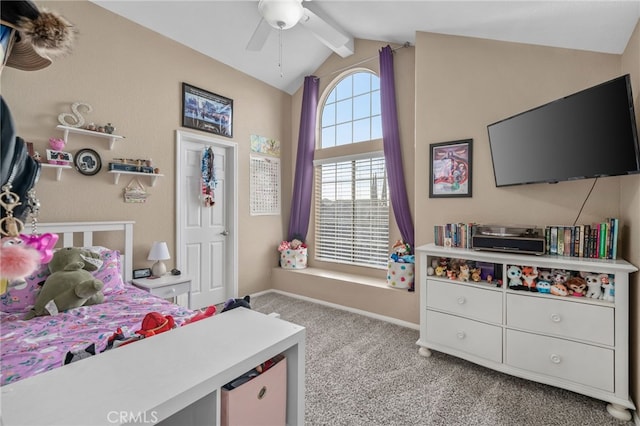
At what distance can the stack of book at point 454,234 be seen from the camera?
2.49 meters

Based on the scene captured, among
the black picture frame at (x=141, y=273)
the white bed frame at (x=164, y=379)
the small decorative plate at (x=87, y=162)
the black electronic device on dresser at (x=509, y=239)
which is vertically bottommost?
the black picture frame at (x=141, y=273)

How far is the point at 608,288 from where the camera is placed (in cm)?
177

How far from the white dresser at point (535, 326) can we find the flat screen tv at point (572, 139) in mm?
598

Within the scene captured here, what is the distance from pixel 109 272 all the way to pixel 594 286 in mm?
3368

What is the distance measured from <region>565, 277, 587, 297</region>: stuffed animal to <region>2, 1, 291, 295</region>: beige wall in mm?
3322

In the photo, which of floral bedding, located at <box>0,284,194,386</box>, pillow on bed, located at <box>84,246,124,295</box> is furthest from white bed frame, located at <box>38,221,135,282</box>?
floral bedding, located at <box>0,284,194,386</box>

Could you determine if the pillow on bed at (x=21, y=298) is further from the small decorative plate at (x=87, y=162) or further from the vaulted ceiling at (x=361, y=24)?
the vaulted ceiling at (x=361, y=24)

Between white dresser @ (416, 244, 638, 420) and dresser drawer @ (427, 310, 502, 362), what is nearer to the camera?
white dresser @ (416, 244, 638, 420)

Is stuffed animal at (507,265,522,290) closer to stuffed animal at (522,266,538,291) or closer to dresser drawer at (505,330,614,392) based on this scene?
stuffed animal at (522,266,538,291)

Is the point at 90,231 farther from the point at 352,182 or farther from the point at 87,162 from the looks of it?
the point at 352,182

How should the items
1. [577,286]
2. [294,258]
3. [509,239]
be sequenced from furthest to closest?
[294,258] → [509,239] → [577,286]

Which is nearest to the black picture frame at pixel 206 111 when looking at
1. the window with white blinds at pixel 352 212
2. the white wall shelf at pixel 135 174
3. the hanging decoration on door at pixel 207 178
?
the hanging decoration on door at pixel 207 178

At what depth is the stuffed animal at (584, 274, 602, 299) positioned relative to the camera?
1.83 m

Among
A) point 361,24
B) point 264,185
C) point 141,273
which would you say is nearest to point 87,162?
point 141,273
